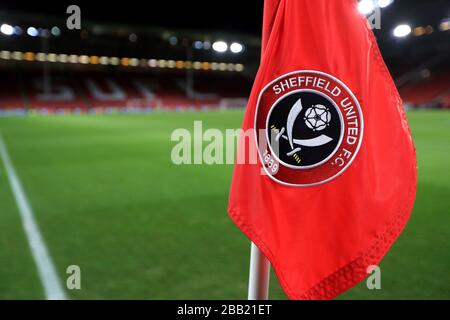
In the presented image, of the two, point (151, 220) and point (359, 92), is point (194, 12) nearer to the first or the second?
point (151, 220)

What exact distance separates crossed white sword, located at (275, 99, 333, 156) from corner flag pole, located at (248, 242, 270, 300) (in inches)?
13.8

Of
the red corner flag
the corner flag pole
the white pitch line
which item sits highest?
the red corner flag

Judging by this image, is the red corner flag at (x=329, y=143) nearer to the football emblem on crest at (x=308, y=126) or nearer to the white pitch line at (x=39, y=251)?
the football emblem on crest at (x=308, y=126)

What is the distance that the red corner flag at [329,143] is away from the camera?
1124 millimetres

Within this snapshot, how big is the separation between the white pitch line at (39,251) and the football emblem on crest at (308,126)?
1896 millimetres

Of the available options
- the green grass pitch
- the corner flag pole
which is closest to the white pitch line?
the green grass pitch

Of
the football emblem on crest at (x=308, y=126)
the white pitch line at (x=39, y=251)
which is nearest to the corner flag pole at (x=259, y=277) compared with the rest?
the football emblem on crest at (x=308, y=126)

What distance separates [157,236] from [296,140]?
8.45 ft

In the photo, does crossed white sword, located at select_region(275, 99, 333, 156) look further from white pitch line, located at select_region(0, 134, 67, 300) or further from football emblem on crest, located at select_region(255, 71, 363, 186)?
white pitch line, located at select_region(0, 134, 67, 300)

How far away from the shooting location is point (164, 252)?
3.14 m

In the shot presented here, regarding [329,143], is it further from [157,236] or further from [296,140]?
[157,236]

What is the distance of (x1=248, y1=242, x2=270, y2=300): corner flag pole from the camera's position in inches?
49.2
